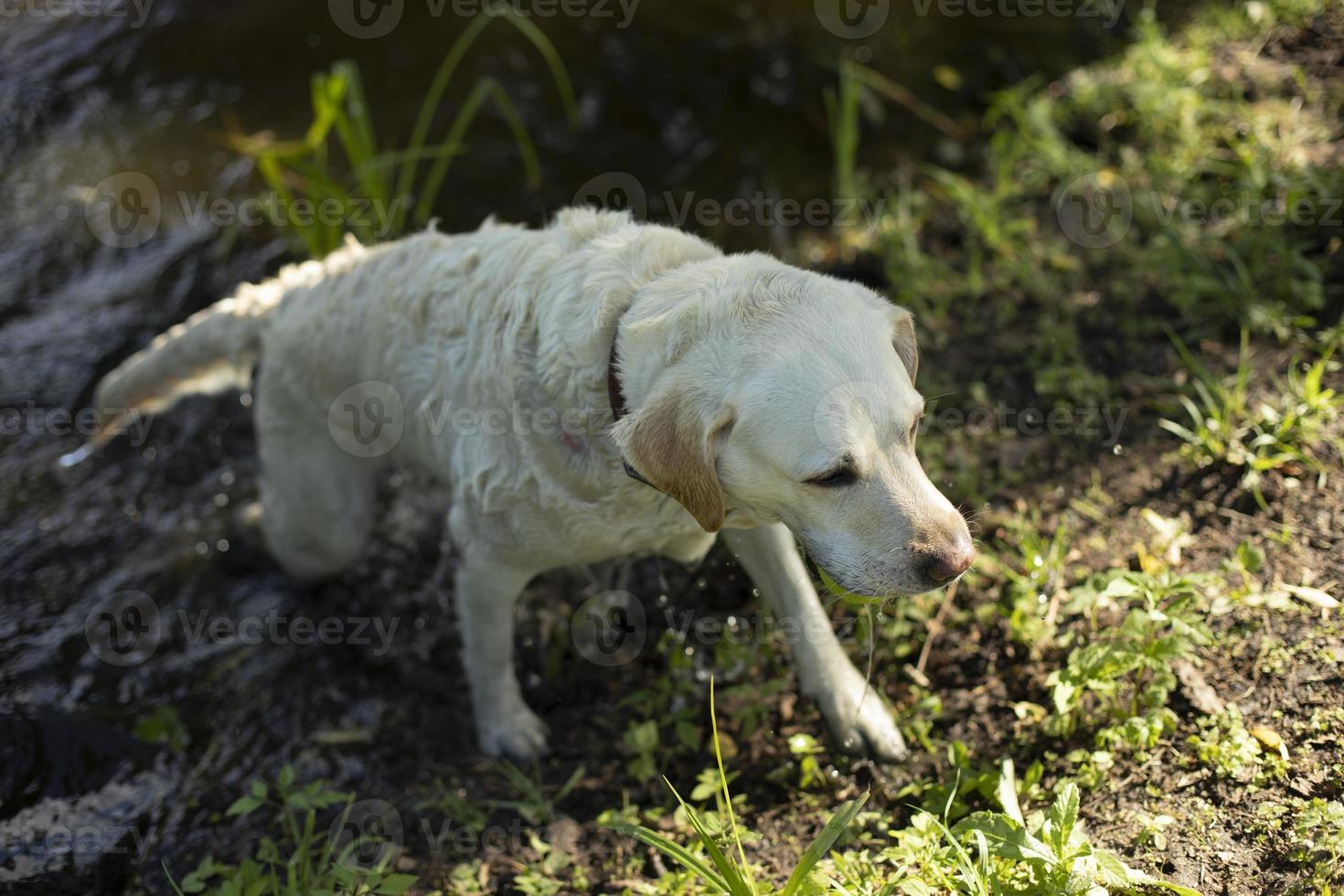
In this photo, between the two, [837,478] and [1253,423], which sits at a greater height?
[837,478]

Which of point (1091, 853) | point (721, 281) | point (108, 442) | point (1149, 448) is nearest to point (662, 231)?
point (721, 281)

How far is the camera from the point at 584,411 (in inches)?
119

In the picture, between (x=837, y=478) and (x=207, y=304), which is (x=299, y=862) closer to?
(x=837, y=478)

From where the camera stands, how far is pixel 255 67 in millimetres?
6730

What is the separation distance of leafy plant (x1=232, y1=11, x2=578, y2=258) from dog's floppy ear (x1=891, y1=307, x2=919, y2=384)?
2.97m

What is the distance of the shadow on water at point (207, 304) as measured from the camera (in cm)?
409

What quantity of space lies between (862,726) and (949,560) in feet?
3.78

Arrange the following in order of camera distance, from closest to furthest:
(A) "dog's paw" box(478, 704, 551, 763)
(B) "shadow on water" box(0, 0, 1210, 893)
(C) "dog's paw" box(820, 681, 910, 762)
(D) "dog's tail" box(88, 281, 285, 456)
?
(C) "dog's paw" box(820, 681, 910, 762) < (A) "dog's paw" box(478, 704, 551, 763) < (B) "shadow on water" box(0, 0, 1210, 893) < (D) "dog's tail" box(88, 281, 285, 456)

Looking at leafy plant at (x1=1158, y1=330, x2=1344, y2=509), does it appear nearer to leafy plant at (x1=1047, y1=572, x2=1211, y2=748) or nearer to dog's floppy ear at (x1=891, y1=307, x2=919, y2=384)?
leafy plant at (x1=1047, y1=572, x2=1211, y2=748)

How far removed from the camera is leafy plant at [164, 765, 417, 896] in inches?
124

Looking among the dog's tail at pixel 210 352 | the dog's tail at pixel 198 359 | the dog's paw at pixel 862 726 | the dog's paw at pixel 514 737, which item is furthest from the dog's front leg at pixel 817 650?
the dog's tail at pixel 198 359

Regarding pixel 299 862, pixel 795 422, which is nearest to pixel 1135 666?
pixel 795 422

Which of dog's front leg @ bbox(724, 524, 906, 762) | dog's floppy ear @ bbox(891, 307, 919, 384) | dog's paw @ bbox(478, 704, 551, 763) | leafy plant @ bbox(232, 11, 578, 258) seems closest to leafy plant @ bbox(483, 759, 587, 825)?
dog's paw @ bbox(478, 704, 551, 763)

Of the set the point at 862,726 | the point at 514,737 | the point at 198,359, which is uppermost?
the point at 198,359
